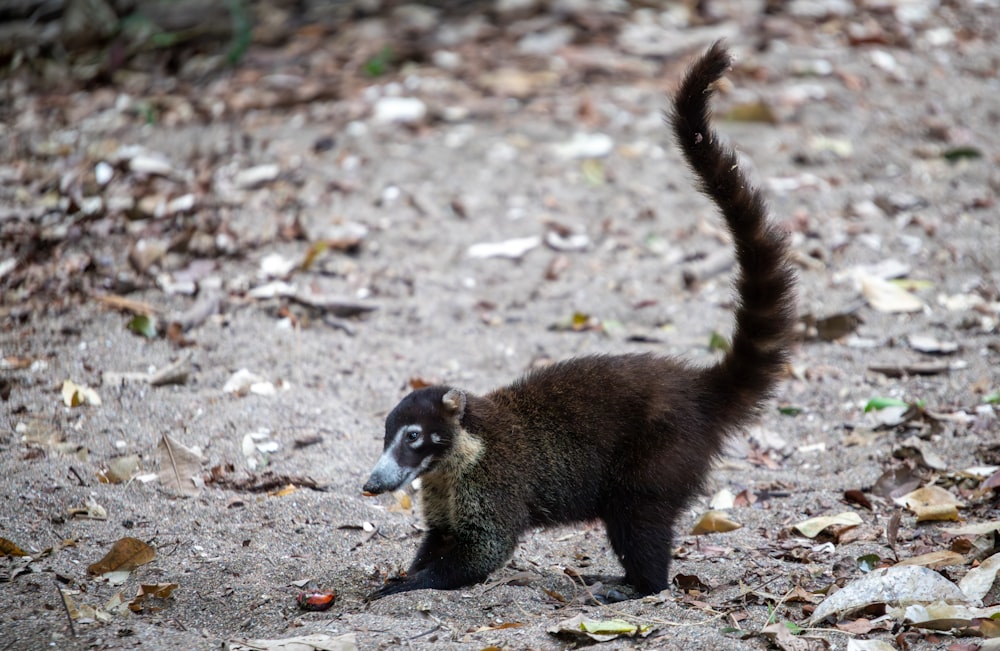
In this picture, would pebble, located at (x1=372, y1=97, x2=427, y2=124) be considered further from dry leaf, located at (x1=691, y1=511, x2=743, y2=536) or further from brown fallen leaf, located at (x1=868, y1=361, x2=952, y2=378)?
dry leaf, located at (x1=691, y1=511, x2=743, y2=536)

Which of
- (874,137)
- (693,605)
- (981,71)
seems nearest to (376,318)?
(693,605)

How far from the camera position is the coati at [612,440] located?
3768 millimetres

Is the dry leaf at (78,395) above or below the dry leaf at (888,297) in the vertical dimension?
below

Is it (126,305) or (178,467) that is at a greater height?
(178,467)

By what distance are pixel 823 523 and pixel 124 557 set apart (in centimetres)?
253

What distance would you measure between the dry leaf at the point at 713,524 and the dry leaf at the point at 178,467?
2.00 m

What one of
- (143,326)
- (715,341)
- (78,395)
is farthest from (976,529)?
(143,326)

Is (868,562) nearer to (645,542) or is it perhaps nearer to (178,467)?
(645,542)

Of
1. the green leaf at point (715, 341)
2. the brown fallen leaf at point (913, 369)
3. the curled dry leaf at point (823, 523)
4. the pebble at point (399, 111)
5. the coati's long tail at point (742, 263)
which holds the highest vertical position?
the coati's long tail at point (742, 263)

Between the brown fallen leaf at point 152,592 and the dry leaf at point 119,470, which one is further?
the dry leaf at point 119,470

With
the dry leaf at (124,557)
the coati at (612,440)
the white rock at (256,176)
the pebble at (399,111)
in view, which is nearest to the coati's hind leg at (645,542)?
the coati at (612,440)

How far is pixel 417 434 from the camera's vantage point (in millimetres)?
3822

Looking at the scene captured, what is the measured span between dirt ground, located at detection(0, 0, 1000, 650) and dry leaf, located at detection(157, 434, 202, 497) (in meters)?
0.06

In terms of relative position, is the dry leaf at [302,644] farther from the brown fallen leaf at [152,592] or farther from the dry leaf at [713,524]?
the dry leaf at [713,524]
